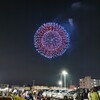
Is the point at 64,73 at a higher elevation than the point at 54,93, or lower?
higher

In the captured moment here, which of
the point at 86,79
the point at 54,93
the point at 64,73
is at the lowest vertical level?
the point at 54,93

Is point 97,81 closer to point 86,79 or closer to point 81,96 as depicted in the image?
point 86,79

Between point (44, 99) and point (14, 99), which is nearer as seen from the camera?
point (14, 99)

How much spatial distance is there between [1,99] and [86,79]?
149 meters

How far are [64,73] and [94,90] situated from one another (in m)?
66.5

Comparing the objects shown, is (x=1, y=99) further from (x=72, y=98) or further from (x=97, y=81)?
(x=97, y=81)

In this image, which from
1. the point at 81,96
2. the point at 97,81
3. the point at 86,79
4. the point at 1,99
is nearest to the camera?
the point at 1,99

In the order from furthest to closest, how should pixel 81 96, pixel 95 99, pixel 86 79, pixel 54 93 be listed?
pixel 86 79, pixel 54 93, pixel 81 96, pixel 95 99

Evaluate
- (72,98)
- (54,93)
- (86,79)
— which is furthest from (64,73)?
(86,79)

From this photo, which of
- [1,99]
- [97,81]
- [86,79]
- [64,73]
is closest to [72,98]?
[1,99]

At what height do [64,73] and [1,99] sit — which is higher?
[64,73]

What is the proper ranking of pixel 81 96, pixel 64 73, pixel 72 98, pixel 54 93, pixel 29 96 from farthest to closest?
1. pixel 64 73
2. pixel 54 93
3. pixel 72 98
4. pixel 81 96
5. pixel 29 96

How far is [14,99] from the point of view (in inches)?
730

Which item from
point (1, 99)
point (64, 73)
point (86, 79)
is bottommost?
point (1, 99)
